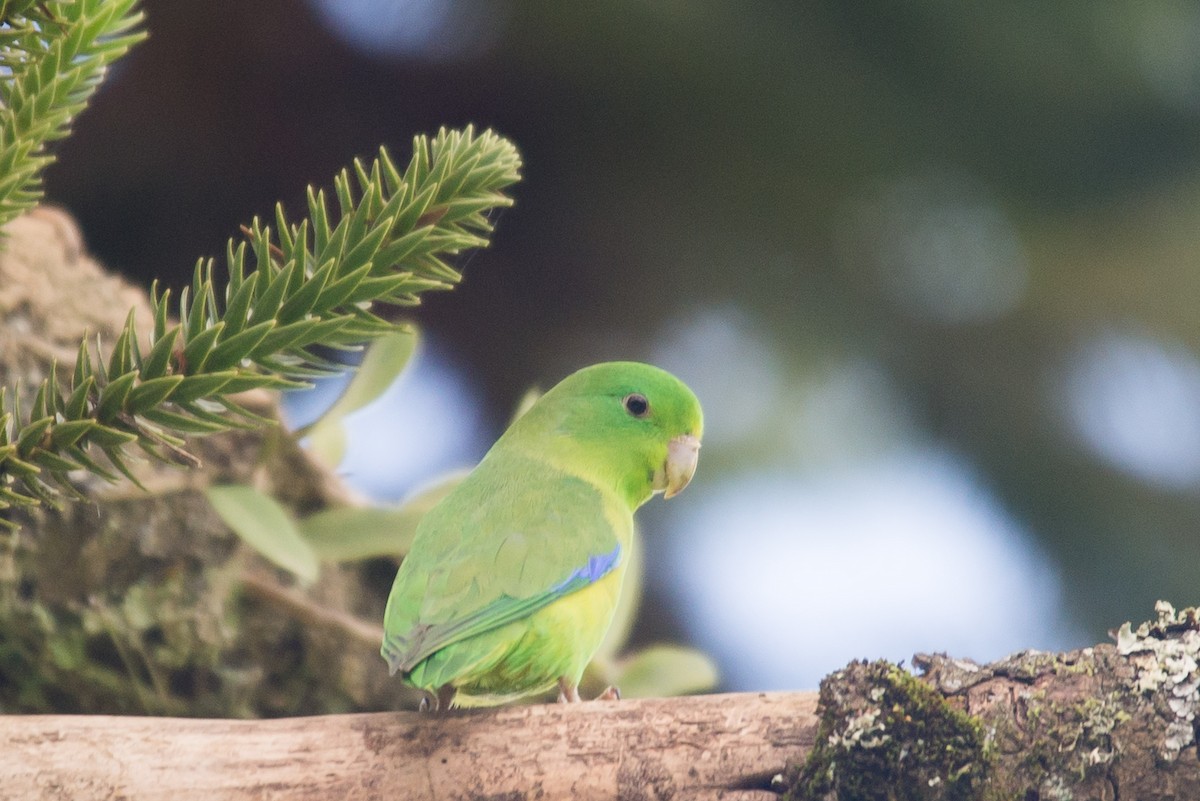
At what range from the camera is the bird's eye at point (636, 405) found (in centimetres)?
157

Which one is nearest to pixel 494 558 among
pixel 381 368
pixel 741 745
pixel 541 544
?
pixel 541 544

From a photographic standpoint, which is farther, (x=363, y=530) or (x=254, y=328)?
(x=363, y=530)

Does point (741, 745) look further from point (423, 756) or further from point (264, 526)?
point (264, 526)

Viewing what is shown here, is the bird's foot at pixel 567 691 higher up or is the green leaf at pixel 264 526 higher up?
the green leaf at pixel 264 526

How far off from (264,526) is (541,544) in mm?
548

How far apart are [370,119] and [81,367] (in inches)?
68.5

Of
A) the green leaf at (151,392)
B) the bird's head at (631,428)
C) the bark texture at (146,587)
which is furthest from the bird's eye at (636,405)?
the green leaf at (151,392)

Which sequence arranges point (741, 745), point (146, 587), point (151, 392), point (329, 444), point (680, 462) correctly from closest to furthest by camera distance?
point (151, 392), point (741, 745), point (680, 462), point (146, 587), point (329, 444)

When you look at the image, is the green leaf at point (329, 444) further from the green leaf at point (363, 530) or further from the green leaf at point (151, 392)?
the green leaf at point (151, 392)

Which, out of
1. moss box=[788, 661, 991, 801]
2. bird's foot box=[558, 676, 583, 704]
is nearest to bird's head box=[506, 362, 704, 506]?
bird's foot box=[558, 676, 583, 704]

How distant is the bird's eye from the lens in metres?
1.57

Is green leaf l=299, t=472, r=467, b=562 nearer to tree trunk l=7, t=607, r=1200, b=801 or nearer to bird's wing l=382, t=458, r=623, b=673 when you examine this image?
bird's wing l=382, t=458, r=623, b=673

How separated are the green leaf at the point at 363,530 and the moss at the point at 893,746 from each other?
911 millimetres

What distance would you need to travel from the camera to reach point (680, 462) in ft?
5.11
